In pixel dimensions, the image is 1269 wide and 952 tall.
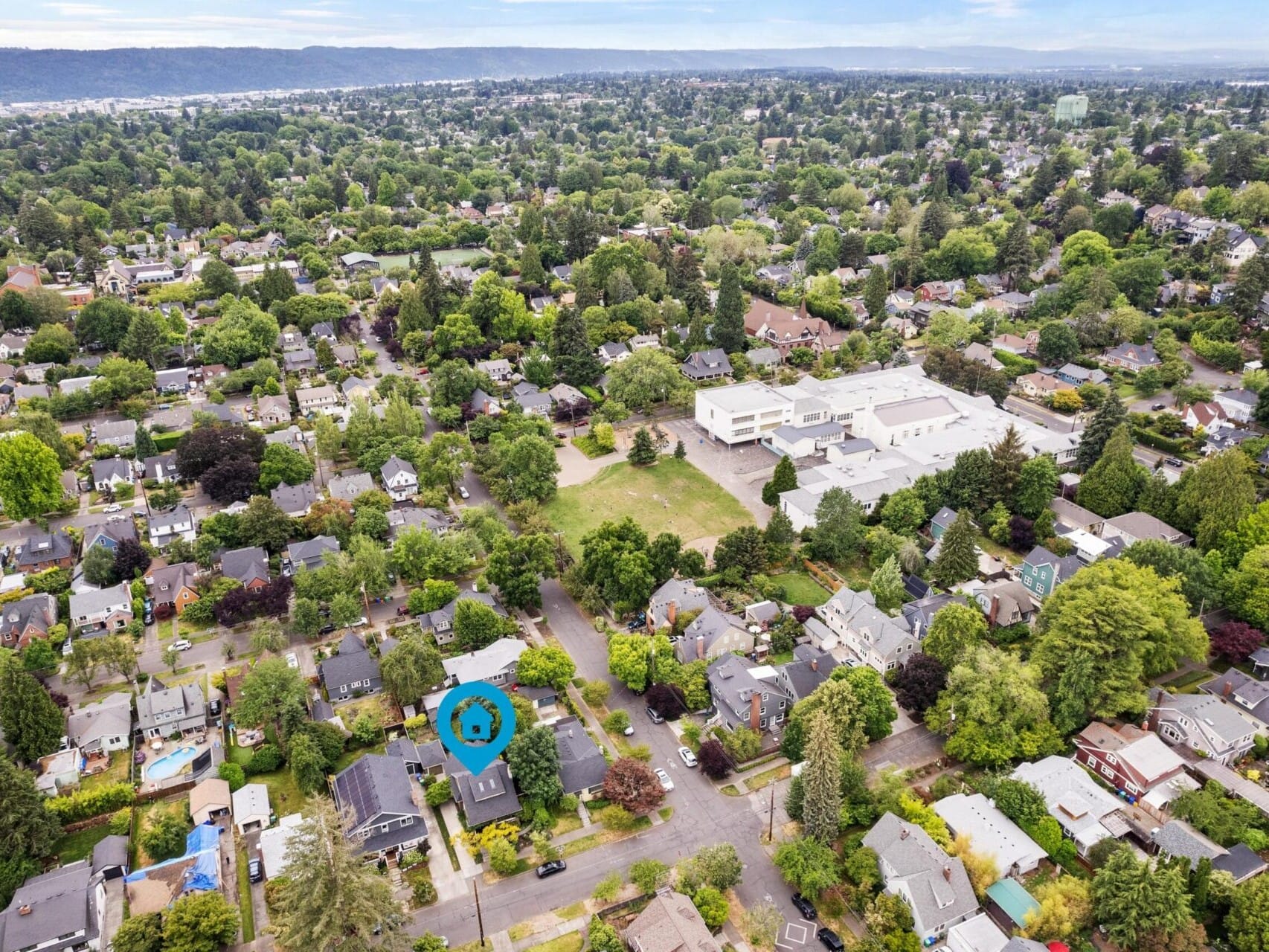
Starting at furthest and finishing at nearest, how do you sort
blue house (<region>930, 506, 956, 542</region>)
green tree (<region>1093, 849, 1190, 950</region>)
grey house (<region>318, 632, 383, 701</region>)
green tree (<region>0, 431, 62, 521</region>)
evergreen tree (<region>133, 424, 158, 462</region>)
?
evergreen tree (<region>133, 424, 158, 462</region>) → green tree (<region>0, 431, 62, 521</region>) → blue house (<region>930, 506, 956, 542</region>) → grey house (<region>318, 632, 383, 701</region>) → green tree (<region>1093, 849, 1190, 950</region>)

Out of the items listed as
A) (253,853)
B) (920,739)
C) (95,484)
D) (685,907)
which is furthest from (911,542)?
(95,484)

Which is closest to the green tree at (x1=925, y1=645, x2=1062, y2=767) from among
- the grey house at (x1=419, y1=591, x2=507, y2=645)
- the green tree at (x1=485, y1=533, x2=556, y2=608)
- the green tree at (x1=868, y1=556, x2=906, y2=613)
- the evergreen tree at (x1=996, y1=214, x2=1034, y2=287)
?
the green tree at (x1=868, y1=556, x2=906, y2=613)

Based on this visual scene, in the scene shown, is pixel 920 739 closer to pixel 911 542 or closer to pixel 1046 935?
pixel 1046 935

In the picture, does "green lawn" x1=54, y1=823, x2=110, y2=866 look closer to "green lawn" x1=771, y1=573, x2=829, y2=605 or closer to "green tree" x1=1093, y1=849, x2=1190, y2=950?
"green lawn" x1=771, y1=573, x2=829, y2=605

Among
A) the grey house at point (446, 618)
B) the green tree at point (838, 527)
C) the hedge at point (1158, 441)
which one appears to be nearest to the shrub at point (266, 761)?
the grey house at point (446, 618)

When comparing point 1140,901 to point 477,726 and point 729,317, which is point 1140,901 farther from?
point 729,317

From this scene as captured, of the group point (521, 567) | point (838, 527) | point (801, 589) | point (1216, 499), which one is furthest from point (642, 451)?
point (1216, 499)
